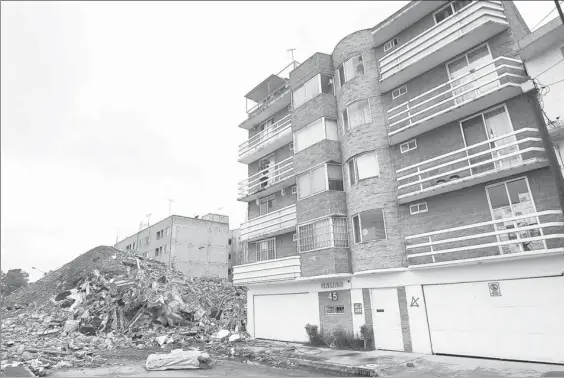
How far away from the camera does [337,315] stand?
1908 centimetres

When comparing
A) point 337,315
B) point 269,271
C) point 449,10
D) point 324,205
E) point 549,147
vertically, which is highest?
point 449,10

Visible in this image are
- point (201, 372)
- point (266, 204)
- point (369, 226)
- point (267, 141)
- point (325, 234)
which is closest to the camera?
point (201, 372)

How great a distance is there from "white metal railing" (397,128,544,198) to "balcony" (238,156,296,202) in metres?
7.88

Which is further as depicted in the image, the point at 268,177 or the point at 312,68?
the point at 268,177

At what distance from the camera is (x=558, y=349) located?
39.3ft

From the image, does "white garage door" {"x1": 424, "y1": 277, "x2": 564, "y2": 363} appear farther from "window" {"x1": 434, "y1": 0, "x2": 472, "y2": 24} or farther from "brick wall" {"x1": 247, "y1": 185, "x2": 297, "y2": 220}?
"window" {"x1": 434, "y1": 0, "x2": 472, "y2": 24}

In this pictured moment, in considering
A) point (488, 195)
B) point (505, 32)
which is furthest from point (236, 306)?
point (505, 32)

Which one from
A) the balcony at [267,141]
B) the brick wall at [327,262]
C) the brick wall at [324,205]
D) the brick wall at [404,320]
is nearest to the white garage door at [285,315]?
the brick wall at [327,262]

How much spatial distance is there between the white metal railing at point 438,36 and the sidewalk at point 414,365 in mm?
13311

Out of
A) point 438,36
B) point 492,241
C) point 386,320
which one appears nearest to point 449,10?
point 438,36

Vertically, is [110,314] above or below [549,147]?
below

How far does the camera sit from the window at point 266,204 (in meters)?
26.2

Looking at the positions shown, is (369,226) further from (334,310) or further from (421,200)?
(334,310)

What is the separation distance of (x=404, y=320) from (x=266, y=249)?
11.5m
